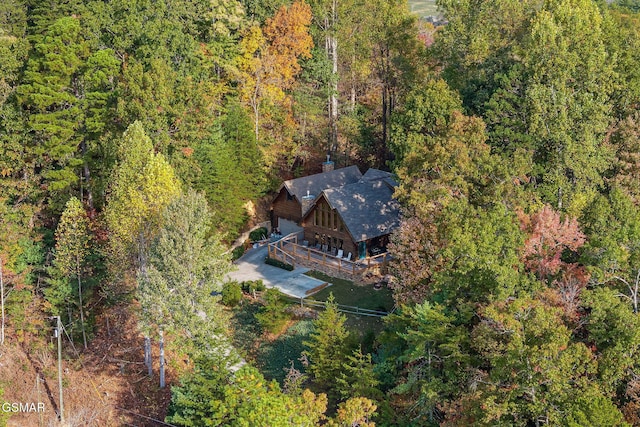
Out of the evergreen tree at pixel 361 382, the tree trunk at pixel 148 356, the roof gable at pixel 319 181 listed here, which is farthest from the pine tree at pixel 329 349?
the roof gable at pixel 319 181

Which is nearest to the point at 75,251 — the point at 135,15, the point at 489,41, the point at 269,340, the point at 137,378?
the point at 137,378

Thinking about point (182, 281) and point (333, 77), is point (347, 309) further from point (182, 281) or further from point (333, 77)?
point (333, 77)

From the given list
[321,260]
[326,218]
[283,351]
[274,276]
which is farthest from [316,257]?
[283,351]

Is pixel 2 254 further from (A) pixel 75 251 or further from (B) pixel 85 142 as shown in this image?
(B) pixel 85 142

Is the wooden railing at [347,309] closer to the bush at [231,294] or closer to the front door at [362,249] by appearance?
the bush at [231,294]

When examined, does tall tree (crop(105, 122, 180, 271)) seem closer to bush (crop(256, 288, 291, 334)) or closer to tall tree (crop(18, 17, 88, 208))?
bush (crop(256, 288, 291, 334))

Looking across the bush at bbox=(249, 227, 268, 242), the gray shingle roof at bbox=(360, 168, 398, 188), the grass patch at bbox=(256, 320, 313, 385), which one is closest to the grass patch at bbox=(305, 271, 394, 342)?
the grass patch at bbox=(256, 320, 313, 385)
